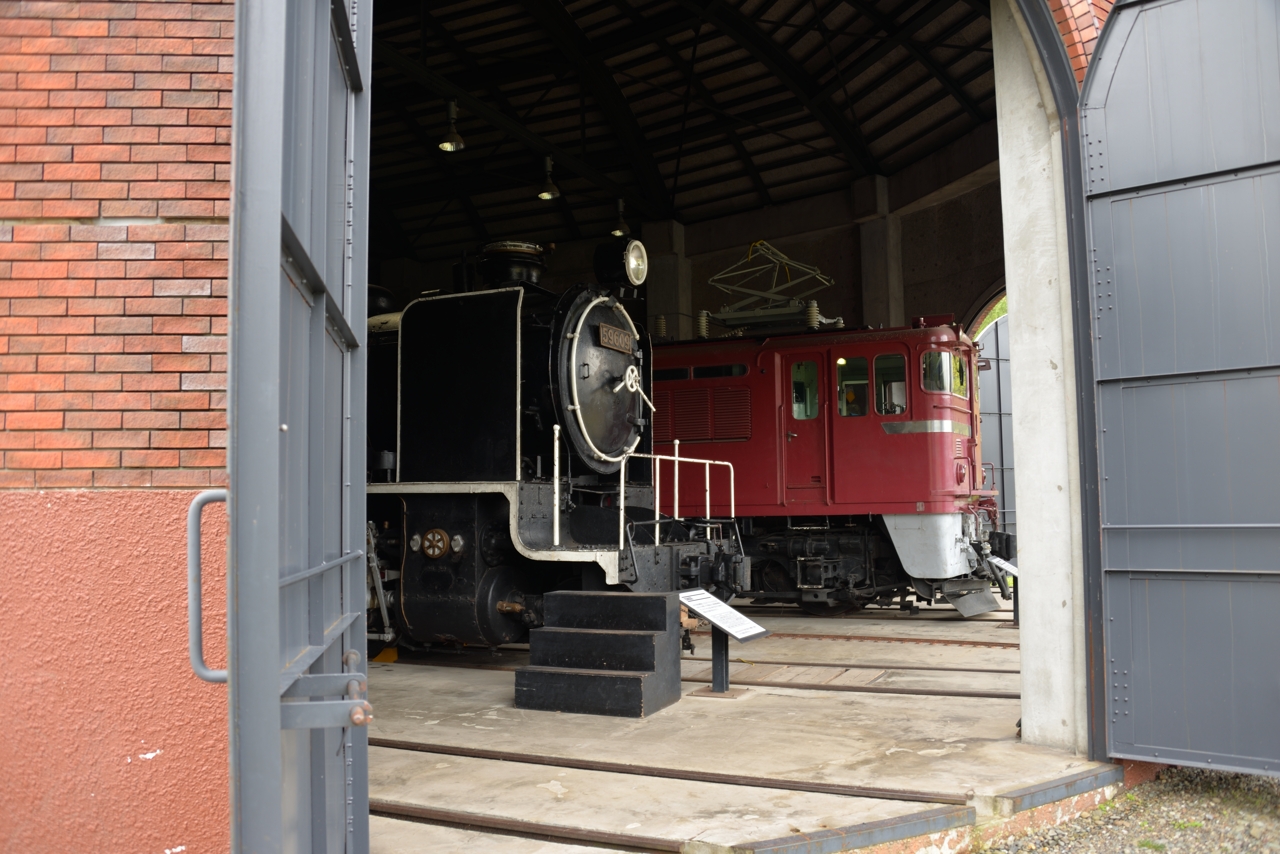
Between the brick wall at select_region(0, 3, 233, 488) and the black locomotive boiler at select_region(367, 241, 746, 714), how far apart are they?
4.23 meters

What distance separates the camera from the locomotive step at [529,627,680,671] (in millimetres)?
6602

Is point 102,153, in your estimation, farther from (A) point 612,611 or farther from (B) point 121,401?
(A) point 612,611

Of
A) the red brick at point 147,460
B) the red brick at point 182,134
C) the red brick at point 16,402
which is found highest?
the red brick at point 182,134

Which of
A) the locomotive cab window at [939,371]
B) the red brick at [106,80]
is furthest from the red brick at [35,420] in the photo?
the locomotive cab window at [939,371]

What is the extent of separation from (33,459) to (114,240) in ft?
2.60

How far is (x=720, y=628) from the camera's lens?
270 inches

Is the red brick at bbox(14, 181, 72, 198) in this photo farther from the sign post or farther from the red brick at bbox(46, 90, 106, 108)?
the sign post

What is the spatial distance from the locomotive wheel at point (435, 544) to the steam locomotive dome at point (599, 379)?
1.34m

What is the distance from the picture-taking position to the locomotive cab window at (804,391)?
11.5m

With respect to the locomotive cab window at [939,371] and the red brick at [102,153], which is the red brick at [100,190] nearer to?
the red brick at [102,153]

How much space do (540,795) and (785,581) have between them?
7673mm

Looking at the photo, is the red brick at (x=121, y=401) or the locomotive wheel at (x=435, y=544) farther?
the locomotive wheel at (x=435, y=544)

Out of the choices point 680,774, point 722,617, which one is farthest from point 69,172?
point 722,617

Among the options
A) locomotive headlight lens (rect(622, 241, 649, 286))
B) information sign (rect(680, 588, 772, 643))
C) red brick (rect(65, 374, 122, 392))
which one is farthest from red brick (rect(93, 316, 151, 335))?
locomotive headlight lens (rect(622, 241, 649, 286))
